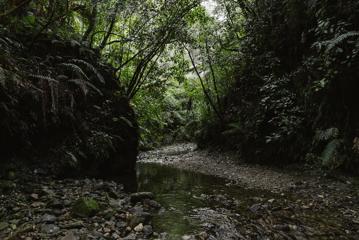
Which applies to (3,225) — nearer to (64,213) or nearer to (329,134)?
(64,213)

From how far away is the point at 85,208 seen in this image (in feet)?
14.3

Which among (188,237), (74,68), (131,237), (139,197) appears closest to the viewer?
(131,237)

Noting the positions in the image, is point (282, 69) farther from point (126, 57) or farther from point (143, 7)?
point (126, 57)

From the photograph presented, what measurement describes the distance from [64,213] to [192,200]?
2725mm

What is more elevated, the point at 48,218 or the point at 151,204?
the point at 48,218

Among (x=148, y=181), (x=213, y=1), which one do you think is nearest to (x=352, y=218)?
(x=148, y=181)

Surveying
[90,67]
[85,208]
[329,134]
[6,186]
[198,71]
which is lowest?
[85,208]

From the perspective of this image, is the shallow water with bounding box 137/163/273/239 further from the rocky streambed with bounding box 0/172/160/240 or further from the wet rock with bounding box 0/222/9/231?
the wet rock with bounding box 0/222/9/231

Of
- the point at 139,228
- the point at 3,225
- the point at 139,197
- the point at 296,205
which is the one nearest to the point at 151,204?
the point at 139,197

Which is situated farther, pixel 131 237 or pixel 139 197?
pixel 139 197

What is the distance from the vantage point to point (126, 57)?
13.7 meters

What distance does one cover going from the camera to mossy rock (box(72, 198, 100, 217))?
14.1 feet

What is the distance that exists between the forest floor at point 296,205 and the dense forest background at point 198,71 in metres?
0.54

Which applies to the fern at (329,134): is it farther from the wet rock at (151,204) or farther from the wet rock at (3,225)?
the wet rock at (3,225)
